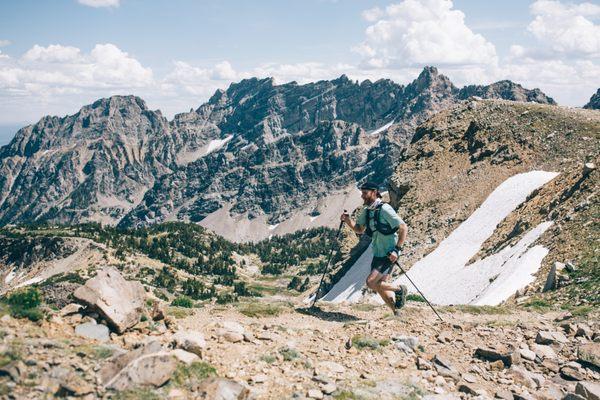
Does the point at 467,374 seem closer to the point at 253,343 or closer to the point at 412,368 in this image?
the point at 412,368

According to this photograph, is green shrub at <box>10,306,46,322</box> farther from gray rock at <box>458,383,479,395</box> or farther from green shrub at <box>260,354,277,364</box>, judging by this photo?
gray rock at <box>458,383,479,395</box>

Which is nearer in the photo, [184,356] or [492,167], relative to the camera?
[184,356]

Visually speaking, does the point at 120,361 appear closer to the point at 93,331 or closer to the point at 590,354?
the point at 93,331

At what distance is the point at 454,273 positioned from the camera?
4169cm

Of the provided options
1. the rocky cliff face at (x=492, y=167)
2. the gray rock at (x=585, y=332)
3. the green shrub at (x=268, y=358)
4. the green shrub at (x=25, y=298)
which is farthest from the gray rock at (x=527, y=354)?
the rocky cliff face at (x=492, y=167)

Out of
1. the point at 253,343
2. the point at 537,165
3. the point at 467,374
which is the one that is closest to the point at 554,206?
the point at 537,165

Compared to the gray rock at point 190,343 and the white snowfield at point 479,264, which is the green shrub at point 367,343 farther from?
the white snowfield at point 479,264

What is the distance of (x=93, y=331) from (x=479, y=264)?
35824 millimetres

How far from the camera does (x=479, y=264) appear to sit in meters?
39.0

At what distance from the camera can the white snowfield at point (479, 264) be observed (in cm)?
2875

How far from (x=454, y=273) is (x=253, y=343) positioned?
34.1 m

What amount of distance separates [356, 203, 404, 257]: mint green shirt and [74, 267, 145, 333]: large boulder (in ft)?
26.2

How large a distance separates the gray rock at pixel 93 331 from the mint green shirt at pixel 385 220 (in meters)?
8.87

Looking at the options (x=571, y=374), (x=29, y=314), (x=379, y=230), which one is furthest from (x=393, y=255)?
(x=29, y=314)
